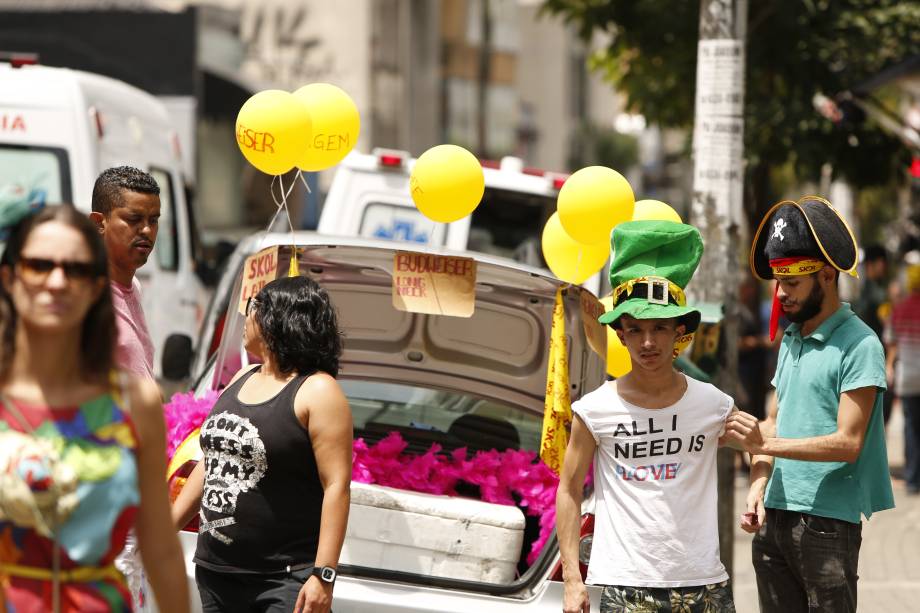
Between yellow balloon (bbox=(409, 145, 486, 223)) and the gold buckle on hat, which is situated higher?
yellow balloon (bbox=(409, 145, 486, 223))

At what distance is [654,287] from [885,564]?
5.09m

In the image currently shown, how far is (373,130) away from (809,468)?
77.0ft

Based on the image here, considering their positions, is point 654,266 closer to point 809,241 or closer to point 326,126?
point 809,241

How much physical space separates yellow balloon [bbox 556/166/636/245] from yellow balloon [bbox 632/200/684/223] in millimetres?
132

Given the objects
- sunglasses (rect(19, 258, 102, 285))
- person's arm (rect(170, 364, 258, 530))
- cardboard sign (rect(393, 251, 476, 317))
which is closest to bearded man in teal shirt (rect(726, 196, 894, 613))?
cardboard sign (rect(393, 251, 476, 317))

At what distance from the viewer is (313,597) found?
3.89 metres

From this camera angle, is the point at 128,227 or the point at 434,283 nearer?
the point at 128,227

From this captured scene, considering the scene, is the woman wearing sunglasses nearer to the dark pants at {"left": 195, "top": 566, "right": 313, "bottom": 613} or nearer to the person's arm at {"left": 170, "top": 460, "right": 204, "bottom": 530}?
the dark pants at {"left": 195, "top": 566, "right": 313, "bottom": 613}

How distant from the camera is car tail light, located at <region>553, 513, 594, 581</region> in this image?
4672 mm

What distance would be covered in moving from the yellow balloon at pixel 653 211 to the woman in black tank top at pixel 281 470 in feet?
6.24

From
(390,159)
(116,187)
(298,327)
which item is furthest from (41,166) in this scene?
(298,327)

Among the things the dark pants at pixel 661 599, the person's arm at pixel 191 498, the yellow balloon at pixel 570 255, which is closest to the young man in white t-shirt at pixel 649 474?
the dark pants at pixel 661 599

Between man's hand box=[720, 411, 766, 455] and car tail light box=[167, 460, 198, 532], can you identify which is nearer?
man's hand box=[720, 411, 766, 455]

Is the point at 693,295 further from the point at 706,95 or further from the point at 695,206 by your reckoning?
the point at 706,95
